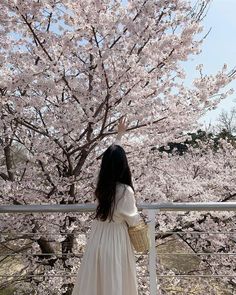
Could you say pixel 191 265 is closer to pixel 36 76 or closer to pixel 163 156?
pixel 163 156

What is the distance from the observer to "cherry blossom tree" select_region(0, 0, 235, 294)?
396 centimetres

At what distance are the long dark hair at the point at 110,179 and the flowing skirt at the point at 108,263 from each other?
108 mm

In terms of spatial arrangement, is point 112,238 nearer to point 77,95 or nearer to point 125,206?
point 125,206

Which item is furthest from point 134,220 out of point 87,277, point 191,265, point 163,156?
point 191,265

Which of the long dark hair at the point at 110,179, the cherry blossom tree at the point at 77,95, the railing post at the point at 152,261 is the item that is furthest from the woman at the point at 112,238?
the cherry blossom tree at the point at 77,95

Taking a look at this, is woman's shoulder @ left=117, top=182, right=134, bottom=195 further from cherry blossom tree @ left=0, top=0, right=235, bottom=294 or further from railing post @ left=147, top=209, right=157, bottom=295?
cherry blossom tree @ left=0, top=0, right=235, bottom=294

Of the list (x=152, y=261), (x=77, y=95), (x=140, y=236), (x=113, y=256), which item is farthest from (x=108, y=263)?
(x=77, y=95)

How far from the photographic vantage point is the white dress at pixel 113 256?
2260 mm

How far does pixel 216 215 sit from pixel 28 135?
2.64 meters

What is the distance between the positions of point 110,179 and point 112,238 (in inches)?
13.0

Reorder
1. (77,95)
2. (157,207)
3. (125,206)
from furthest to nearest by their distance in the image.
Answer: (77,95), (157,207), (125,206)

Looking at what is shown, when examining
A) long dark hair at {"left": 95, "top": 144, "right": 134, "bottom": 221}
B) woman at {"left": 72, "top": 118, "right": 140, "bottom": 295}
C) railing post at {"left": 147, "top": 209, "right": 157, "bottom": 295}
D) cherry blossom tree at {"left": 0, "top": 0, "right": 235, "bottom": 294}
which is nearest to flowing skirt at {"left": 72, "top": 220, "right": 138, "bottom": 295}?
woman at {"left": 72, "top": 118, "right": 140, "bottom": 295}

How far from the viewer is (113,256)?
7.47 ft

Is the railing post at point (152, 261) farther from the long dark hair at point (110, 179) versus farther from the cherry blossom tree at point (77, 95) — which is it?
the cherry blossom tree at point (77, 95)
